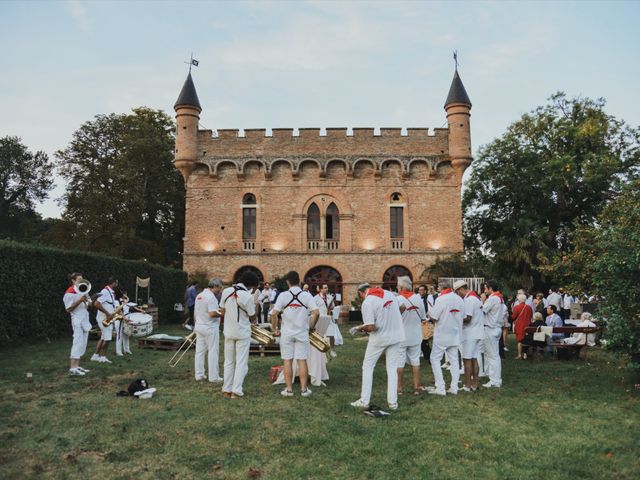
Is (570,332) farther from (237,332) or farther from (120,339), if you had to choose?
(120,339)

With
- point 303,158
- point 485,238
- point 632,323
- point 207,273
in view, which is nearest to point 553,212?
point 485,238

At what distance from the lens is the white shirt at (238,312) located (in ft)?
26.7

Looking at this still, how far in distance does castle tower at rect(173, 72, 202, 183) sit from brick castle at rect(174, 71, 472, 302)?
0.19ft

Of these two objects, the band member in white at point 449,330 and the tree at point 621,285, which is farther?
the band member in white at point 449,330

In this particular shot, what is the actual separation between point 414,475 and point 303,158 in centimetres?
2517

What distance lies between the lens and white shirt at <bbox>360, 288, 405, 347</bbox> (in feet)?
23.8

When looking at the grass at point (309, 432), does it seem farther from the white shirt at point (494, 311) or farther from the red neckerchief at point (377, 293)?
the red neckerchief at point (377, 293)

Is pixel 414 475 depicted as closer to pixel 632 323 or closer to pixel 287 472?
pixel 287 472

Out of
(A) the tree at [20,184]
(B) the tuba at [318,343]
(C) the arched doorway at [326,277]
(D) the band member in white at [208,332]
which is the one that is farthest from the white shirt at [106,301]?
(A) the tree at [20,184]

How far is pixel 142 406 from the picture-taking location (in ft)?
24.0

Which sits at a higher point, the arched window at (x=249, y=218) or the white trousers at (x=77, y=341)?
the arched window at (x=249, y=218)

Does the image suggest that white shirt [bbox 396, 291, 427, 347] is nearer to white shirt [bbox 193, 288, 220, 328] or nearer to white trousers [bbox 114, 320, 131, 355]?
white shirt [bbox 193, 288, 220, 328]

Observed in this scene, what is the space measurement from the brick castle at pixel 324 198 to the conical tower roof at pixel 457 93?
0.06 metres

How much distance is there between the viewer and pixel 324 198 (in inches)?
1136
